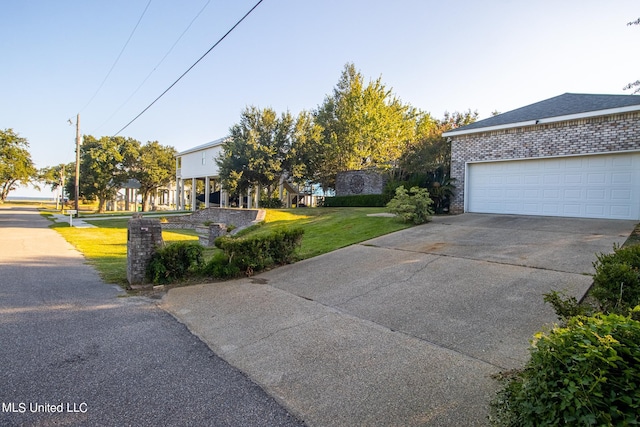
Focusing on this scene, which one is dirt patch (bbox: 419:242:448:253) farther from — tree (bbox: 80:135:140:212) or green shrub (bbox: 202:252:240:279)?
tree (bbox: 80:135:140:212)

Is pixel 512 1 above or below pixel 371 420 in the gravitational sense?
above

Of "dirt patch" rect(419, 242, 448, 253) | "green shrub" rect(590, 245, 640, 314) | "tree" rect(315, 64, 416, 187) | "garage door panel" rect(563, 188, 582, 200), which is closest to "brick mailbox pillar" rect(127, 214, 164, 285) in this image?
"dirt patch" rect(419, 242, 448, 253)

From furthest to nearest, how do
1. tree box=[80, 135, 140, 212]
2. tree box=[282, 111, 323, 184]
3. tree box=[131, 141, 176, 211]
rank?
1. tree box=[131, 141, 176, 211]
2. tree box=[80, 135, 140, 212]
3. tree box=[282, 111, 323, 184]

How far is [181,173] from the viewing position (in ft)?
120

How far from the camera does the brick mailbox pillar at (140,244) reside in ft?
22.4

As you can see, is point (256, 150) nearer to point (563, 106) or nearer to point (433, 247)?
point (563, 106)

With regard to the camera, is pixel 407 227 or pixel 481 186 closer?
pixel 407 227

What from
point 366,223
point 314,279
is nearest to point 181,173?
point 366,223

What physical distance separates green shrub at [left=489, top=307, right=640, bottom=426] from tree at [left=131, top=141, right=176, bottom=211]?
41278 mm

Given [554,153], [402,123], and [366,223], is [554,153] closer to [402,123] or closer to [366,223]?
[366,223]

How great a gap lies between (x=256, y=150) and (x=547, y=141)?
1651cm

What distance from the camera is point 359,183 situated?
22375 mm

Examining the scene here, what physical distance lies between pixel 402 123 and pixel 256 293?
2397cm

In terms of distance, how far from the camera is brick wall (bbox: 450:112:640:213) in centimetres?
1068
